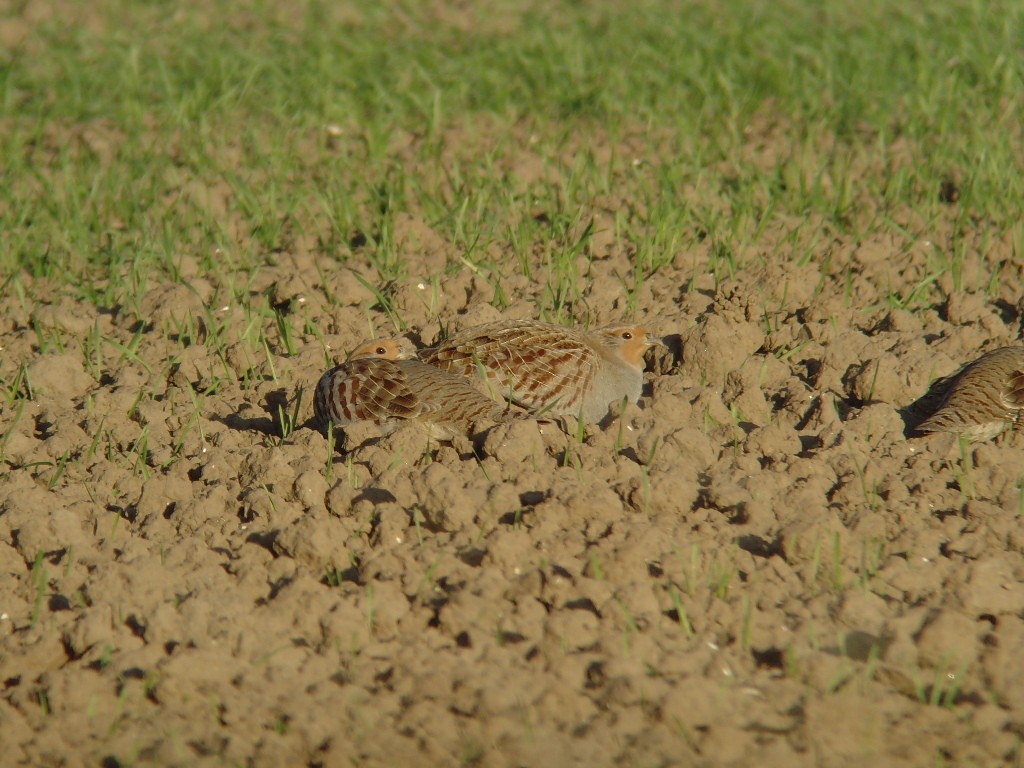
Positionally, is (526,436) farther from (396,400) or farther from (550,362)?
(550,362)

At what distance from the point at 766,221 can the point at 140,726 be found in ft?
12.8

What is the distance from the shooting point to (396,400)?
15.4 feet

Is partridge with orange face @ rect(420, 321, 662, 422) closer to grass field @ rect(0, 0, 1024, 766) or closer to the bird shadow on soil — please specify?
grass field @ rect(0, 0, 1024, 766)

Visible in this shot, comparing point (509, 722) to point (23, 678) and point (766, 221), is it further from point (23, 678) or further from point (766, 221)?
point (766, 221)

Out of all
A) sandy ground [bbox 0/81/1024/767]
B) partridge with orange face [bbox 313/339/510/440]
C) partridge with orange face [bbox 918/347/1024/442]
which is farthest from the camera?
partridge with orange face [bbox 313/339/510/440]

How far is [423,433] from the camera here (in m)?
4.44

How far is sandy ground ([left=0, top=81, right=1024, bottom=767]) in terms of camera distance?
10.4 feet

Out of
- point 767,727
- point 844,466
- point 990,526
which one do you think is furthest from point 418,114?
point 767,727

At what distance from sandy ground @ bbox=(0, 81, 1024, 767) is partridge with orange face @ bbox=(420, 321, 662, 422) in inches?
8.8

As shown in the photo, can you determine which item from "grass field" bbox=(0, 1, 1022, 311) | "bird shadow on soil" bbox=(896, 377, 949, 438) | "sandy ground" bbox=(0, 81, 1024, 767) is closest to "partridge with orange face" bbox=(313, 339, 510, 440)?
"sandy ground" bbox=(0, 81, 1024, 767)

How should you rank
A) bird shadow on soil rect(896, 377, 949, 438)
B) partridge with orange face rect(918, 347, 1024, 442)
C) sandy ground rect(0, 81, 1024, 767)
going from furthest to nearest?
bird shadow on soil rect(896, 377, 949, 438) → partridge with orange face rect(918, 347, 1024, 442) → sandy ground rect(0, 81, 1024, 767)

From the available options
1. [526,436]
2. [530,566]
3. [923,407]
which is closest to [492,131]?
[923,407]

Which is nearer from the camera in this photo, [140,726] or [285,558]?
[140,726]

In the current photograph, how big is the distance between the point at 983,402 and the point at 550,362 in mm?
1604
